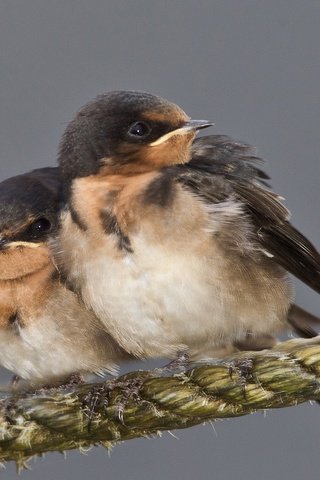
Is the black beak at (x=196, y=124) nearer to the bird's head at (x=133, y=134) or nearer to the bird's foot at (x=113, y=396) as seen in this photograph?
the bird's head at (x=133, y=134)

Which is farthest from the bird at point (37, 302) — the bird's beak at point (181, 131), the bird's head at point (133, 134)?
the bird's beak at point (181, 131)

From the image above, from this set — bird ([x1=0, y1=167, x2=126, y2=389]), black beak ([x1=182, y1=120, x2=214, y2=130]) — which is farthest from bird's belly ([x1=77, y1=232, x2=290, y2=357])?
black beak ([x1=182, y1=120, x2=214, y2=130])

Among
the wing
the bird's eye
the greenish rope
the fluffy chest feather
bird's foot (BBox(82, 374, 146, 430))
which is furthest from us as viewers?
the wing

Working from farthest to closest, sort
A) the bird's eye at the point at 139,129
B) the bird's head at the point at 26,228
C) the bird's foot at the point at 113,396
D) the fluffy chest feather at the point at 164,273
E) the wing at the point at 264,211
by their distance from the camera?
1. the bird's head at the point at 26,228
2. the wing at the point at 264,211
3. the bird's eye at the point at 139,129
4. the fluffy chest feather at the point at 164,273
5. the bird's foot at the point at 113,396

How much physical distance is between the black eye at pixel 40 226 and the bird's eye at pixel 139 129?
0.45 meters

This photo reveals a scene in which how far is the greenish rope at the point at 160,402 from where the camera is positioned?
2.20 metres

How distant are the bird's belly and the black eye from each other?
302 mm

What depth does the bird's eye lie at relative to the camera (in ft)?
9.93

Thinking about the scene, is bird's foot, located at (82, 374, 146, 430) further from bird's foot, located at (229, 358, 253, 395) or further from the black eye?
the black eye

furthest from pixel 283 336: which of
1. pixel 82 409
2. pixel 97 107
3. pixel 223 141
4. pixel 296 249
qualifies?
pixel 82 409

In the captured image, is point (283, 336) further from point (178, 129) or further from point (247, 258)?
point (178, 129)

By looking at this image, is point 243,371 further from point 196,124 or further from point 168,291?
point 196,124

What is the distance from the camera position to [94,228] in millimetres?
2957

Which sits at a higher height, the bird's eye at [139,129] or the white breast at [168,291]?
the bird's eye at [139,129]
